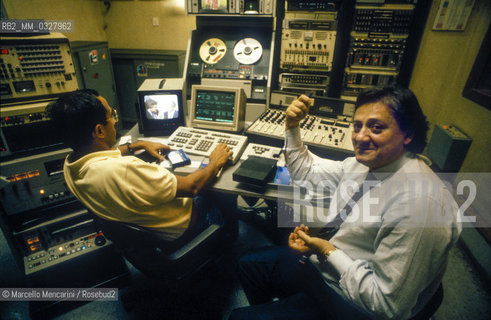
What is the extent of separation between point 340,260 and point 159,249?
74 cm

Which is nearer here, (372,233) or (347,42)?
(372,233)

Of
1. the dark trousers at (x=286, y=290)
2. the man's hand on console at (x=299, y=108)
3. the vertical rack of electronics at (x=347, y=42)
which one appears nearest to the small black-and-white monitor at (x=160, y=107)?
the vertical rack of electronics at (x=347, y=42)

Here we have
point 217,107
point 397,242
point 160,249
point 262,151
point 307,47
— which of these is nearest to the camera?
point 397,242

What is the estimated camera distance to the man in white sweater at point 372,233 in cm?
80

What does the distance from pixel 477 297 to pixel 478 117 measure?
1380 millimetres

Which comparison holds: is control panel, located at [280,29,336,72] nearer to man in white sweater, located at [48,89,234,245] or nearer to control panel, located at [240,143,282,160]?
control panel, located at [240,143,282,160]

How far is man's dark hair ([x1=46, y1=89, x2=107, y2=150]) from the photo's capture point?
1.07 meters

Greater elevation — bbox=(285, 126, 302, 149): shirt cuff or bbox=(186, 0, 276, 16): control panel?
bbox=(186, 0, 276, 16): control panel

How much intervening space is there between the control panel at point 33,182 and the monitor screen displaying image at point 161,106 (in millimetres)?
619

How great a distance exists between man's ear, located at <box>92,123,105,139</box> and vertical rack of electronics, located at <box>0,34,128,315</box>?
0.56 meters

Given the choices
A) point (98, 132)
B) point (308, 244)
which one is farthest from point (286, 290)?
point (98, 132)

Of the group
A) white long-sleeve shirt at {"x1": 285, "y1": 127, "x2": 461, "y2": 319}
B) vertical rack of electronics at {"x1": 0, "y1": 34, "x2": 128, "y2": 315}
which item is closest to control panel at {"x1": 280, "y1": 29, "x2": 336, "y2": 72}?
white long-sleeve shirt at {"x1": 285, "y1": 127, "x2": 461, "y2": 319}

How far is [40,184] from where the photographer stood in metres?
1.52

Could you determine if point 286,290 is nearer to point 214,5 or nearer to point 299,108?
point 299,108
